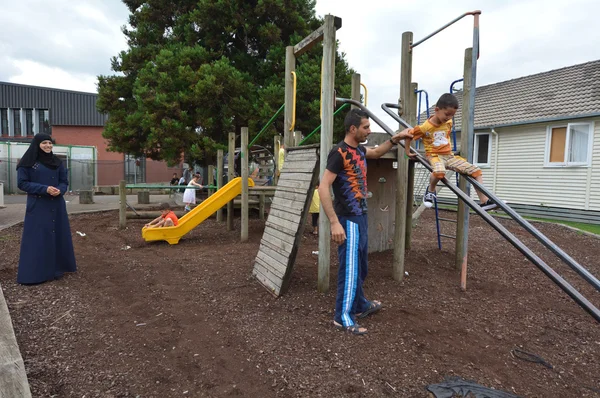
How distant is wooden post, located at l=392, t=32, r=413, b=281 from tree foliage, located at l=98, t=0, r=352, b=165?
6.44 metres

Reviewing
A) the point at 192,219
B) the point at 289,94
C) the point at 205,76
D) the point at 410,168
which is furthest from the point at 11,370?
the point at 205,76

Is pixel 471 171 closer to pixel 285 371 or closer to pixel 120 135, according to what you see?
pixel 285 371

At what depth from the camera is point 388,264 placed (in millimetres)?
5055

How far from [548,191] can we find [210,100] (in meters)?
10.9

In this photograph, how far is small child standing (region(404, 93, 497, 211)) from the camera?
3.42 m

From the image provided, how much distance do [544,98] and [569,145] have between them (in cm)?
238

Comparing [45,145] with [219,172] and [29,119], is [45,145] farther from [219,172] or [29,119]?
[29,119]

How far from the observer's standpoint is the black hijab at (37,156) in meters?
4.45

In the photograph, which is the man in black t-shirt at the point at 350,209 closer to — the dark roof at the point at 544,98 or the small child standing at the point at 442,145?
the small child standing at the point at 442,145

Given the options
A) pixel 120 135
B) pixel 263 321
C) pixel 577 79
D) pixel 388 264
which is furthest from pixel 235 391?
pixel 577 79

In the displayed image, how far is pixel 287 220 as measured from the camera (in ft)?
13.6

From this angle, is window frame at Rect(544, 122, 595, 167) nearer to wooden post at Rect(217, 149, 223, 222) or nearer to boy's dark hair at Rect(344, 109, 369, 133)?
wooden post at Rect(217, 149, 223, 222)

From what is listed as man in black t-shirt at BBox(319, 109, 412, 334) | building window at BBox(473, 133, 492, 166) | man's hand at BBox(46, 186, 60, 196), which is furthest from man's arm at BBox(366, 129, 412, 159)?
building window at BBox(473, 133, 492, 166)

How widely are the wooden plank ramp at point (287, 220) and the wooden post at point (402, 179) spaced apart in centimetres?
97
